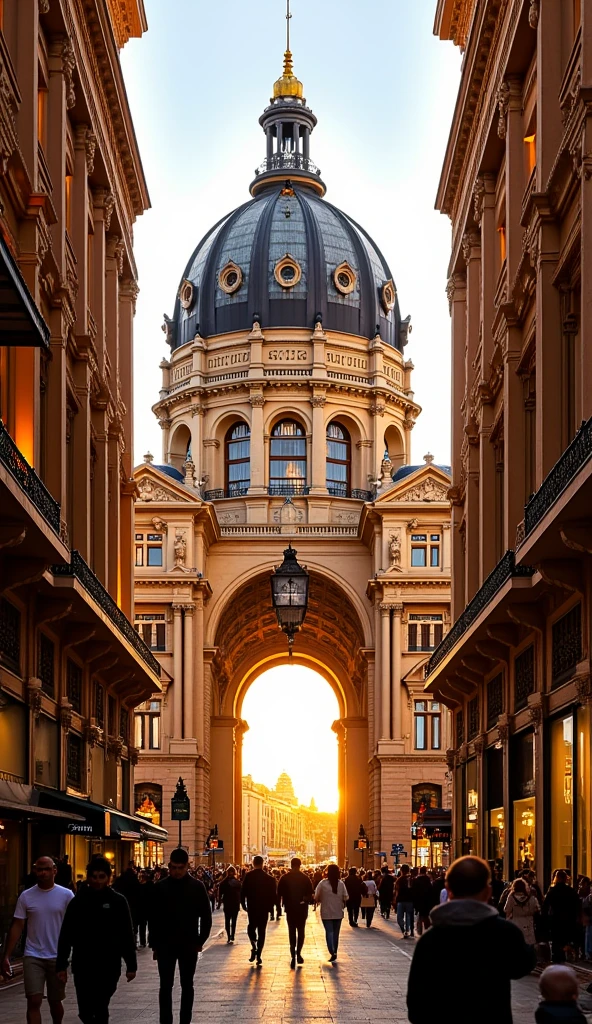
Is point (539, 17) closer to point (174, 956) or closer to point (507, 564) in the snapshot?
point (507, 564)

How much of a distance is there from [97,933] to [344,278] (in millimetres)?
87084

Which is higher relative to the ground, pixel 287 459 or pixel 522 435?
pixel 287 459

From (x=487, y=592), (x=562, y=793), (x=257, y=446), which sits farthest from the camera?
(x=257, y=446)

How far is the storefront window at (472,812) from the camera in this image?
4091cm

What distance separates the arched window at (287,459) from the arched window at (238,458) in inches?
53.5

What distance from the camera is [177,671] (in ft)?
260

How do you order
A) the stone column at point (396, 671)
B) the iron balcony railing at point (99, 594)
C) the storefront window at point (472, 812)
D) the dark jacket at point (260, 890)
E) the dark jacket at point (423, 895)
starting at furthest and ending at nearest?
the stone column at point (396, 671) < the storefront window at point (472, 812) < the dark jacket at point (423, 895) < the iron balcony railing at point (99, 594) < the dark jacket at point (260, 890)

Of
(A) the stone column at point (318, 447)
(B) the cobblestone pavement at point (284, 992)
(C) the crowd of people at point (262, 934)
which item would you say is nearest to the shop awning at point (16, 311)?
(C) the crowd of people at point (262, 934)

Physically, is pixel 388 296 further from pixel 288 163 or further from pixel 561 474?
pixel 561 474

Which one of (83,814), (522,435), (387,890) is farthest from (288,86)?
(83,814)

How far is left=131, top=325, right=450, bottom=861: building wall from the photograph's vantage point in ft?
261

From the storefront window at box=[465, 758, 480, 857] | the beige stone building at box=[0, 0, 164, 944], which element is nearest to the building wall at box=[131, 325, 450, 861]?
the beige stone building at box=[0, 0, 164, 944]

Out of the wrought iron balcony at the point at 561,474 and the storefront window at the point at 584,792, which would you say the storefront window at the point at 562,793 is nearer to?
the storefront window at the point at 584,792

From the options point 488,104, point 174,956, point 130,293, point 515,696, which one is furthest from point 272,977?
point 130,293
